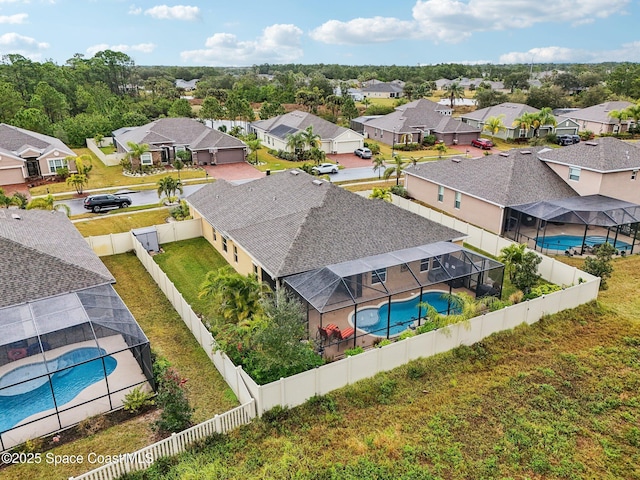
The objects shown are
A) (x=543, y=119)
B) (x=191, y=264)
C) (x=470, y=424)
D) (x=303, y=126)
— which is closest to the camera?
(x=470, y=424)

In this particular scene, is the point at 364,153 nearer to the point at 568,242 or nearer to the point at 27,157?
the point at 568,242

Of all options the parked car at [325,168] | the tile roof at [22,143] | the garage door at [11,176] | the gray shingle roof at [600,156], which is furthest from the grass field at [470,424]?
the tile roof at [22,143]

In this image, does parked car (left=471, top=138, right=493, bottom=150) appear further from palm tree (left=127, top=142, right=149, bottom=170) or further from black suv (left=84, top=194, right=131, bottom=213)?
black suv (left=84, top=194, right=131, bottom=213)

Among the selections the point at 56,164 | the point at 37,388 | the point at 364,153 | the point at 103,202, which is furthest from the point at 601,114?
the point at 37,388

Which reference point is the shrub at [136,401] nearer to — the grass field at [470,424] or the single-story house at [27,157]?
the grass field at [470,424]

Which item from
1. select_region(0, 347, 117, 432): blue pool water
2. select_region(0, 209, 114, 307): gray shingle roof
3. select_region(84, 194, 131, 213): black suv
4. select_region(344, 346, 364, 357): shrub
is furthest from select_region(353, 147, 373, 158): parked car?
select_region(0, 347, 117, 432): blue pool water
